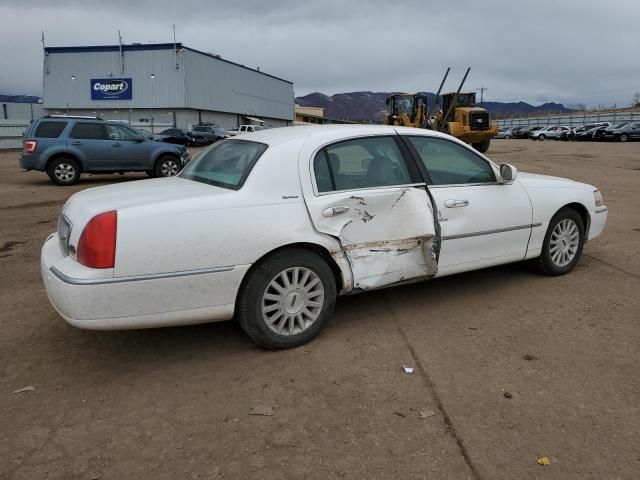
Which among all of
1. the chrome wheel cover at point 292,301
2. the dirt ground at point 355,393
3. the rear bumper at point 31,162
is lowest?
A: the dirt ground at point 355,393

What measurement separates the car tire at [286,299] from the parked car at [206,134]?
3511cm

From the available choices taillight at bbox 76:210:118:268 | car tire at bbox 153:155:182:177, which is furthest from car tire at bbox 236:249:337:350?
car tire at bbox 153:155:182:177

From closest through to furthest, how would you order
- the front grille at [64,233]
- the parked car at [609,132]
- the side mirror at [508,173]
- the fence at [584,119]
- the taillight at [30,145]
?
the front grille at [64,233]
the side mirror at [508,173]
the taillight at [30,145]
the parked car at [609,132]
the fence at [584,119]

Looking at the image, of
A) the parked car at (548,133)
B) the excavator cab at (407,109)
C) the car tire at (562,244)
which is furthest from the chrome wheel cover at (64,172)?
the parked car at (548,133)

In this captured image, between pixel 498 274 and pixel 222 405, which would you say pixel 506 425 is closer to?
pixel 222 405

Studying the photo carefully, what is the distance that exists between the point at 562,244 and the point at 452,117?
2247 cm

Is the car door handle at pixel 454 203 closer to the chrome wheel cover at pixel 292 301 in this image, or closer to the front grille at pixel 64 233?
the chrome wheel cover at pixel 292 301

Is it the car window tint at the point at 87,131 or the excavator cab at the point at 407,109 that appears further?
the excavator cab at the point at 407,109

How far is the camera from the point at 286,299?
358 centimetres

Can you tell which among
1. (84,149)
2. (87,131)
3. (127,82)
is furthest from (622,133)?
(127,82)

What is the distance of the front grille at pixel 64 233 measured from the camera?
11.3 feet

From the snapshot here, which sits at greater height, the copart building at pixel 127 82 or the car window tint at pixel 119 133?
the copart building at pixel 127 82

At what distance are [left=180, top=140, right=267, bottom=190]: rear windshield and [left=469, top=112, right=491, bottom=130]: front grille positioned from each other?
22730 millimetres

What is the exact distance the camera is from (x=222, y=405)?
301 centimetres
